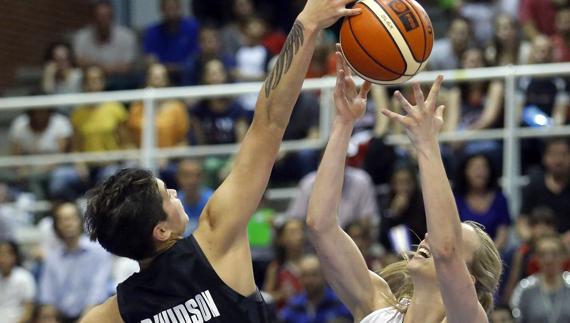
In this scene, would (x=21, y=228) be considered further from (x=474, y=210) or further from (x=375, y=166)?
(x=474, y=210)

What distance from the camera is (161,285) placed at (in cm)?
470

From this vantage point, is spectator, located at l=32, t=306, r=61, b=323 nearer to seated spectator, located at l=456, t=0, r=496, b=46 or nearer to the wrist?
seated spectator, located at l=456, t=0, r=496, b=46

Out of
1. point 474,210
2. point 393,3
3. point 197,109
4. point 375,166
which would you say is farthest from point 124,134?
point 393,3

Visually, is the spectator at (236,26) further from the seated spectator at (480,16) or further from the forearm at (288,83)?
the forearm at (288,83)

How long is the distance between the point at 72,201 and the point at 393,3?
597 centimetres

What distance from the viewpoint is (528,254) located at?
30.1 ft

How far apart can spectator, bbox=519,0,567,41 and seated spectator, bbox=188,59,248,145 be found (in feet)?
8.66

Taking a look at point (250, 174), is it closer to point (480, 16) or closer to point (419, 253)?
point (419, 253)

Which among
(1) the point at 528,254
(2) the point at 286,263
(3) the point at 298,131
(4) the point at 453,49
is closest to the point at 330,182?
(1) the point at 528,254

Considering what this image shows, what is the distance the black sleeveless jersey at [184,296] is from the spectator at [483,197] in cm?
490

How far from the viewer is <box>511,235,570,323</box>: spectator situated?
28.8 ft

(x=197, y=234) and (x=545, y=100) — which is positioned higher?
(x=197, y=234)

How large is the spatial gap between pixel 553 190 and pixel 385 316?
15.4 ft

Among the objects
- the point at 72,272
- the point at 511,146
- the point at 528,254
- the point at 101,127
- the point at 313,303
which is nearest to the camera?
the point at 528,254
